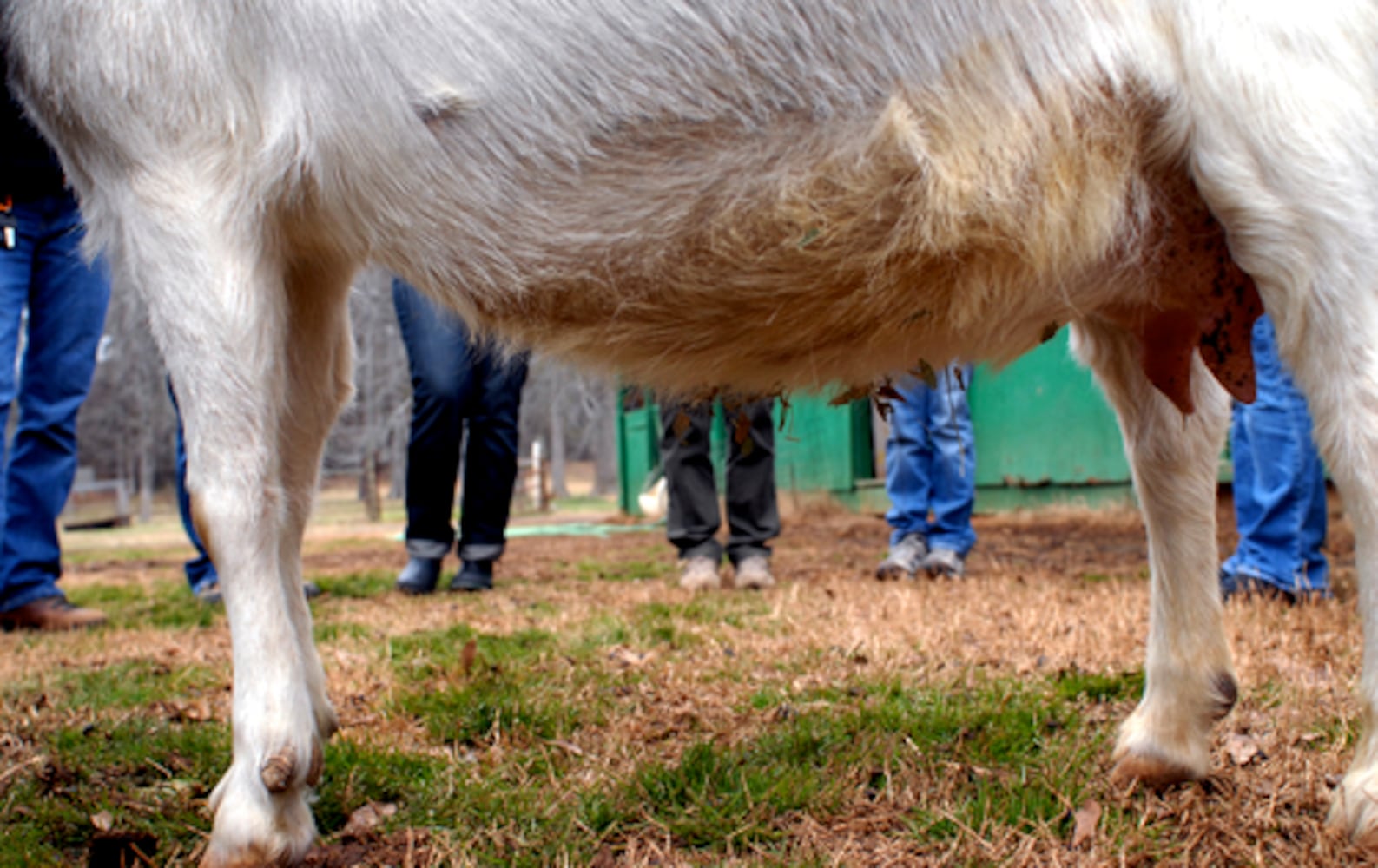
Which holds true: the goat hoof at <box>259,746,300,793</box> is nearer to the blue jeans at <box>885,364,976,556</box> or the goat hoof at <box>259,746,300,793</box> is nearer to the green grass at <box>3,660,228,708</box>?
the green grass at <box>3,660,228,708</box>

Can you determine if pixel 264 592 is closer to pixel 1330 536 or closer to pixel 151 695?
pixel 151 695

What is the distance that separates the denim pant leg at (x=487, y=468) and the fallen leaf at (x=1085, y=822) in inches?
149

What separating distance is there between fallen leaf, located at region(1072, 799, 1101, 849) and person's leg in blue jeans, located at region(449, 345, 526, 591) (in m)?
3.80

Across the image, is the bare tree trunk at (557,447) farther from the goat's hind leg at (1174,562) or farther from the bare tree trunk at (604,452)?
the goat's hind leg at (1174,562)

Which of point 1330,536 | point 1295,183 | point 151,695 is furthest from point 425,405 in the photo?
point 1330,536

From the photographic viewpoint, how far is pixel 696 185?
5.42 feet

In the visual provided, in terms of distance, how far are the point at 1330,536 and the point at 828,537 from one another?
3415 mm

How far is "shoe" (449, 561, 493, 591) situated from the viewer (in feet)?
16.9

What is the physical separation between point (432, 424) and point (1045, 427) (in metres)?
5.99

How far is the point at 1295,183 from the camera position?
1.51m

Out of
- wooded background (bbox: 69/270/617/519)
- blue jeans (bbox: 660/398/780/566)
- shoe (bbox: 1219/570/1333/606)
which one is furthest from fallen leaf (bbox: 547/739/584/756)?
wooded background (bbox: 69/270/617/519)

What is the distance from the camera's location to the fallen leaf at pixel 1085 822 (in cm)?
166

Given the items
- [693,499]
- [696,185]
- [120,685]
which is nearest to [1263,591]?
[693,499]

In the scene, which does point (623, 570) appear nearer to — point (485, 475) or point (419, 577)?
point (485, 475)
